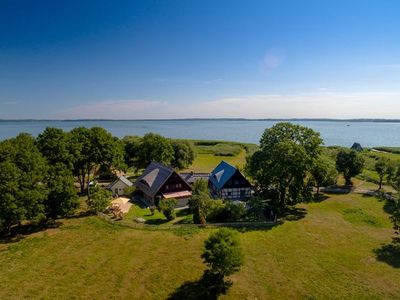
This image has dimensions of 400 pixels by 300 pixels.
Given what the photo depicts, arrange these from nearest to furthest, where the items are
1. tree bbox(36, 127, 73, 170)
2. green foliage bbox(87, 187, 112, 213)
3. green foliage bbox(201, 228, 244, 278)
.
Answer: green foliage bbox(201, 228, 244, 278) < green foliage bbox(87, 187, 112, 213) < tree bbox(36, 127, 73, 170)

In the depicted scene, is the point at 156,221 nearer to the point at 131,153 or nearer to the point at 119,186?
the point at 119,186

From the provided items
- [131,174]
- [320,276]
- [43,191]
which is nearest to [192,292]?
[320,276]

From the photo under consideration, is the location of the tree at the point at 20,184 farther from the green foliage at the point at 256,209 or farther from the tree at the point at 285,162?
the tree at the point at 285,162

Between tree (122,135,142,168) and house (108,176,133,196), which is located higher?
tree (122,135,142,168)

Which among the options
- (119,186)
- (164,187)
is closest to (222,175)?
(164,187)

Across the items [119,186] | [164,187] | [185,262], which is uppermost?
[164,187]

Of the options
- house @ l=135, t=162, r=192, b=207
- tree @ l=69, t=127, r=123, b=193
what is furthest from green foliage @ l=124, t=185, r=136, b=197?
tree @ l=69, t=127, r=123, b=193

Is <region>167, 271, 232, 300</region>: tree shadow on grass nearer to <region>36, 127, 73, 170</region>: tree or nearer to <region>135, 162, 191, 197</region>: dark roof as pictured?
<region>135, 162, 191, 197</region>: dark roof
